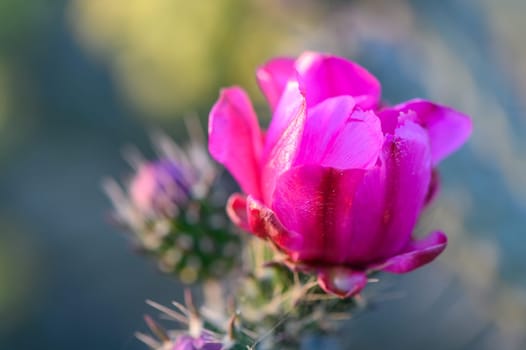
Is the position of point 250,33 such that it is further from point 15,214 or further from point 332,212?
point 332,212

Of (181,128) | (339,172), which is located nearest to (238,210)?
(339,172)

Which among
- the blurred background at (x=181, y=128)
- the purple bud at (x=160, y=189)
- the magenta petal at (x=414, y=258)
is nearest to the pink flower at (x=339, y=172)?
the magenta petal at (x=414, y=258)

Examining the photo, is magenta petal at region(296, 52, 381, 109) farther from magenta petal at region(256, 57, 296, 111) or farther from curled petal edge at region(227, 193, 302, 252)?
curled petal edge at region(227, 193, 302, 252)

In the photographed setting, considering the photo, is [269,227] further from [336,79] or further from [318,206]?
[336,79]

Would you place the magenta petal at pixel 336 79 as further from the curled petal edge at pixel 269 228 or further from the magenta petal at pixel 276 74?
the curled petal edge at pixel 269 228

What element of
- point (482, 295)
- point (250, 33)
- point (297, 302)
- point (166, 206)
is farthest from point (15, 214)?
point (297, 302)
